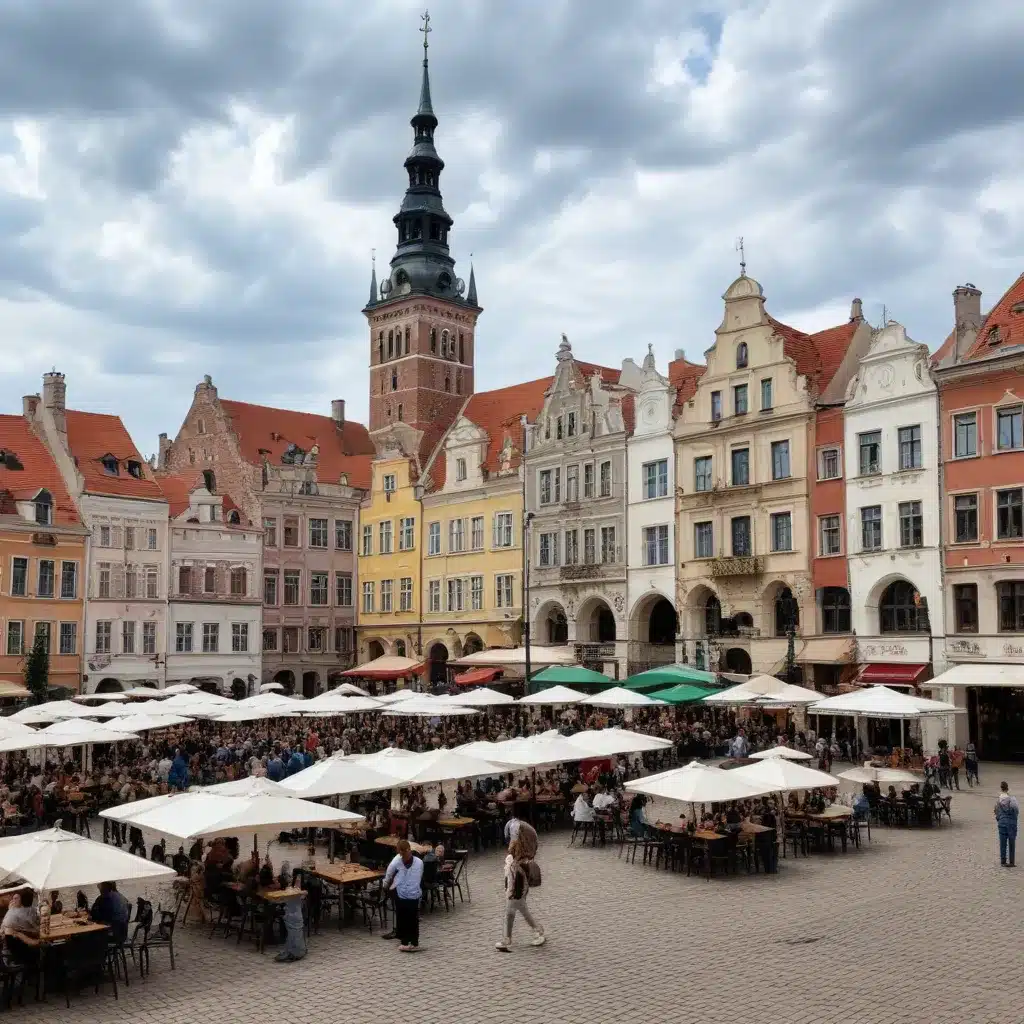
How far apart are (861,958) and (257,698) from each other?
26.9 metres

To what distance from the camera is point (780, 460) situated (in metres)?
47.3

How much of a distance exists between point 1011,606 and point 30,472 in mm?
41997

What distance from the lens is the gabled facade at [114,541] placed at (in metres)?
57.7

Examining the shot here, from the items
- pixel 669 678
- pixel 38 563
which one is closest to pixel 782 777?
pixel 669 678

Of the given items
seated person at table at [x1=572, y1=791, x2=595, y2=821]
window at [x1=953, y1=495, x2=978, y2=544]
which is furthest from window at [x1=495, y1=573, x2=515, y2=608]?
seated person at table at [x1=572, y1=791, x2=595, y2=821]

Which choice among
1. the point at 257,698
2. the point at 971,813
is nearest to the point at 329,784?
the point at 971,813

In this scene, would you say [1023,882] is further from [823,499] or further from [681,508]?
[681,508]

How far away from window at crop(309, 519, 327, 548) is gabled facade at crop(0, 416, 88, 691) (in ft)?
45.7

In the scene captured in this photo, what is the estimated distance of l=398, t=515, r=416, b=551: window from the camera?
2591 inches

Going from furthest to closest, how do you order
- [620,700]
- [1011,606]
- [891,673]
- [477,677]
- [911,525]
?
[477,677]
[911,525]
[891,673]
[1011,606]
[620,700]

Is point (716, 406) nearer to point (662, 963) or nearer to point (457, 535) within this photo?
point (457, 535)

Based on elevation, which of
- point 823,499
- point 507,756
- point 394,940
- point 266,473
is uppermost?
point 266,473

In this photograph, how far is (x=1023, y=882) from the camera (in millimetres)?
19297

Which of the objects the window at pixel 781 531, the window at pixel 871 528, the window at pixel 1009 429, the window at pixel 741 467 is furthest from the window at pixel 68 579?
the window at pixel 1009 429
